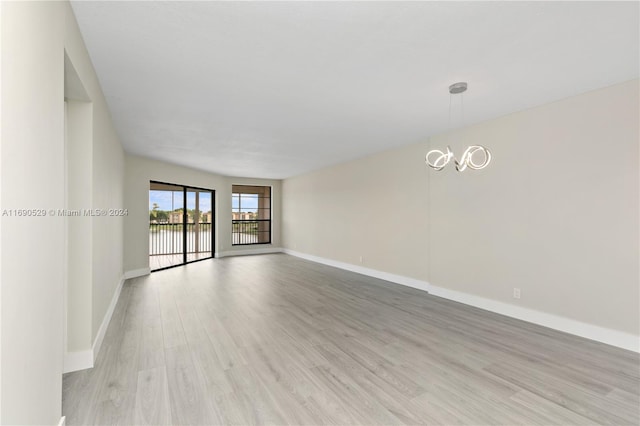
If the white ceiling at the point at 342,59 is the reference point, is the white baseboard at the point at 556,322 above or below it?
below

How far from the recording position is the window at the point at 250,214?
9.43 metres

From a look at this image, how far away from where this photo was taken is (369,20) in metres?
1.96

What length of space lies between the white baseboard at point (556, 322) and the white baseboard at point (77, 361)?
4461 millimetres

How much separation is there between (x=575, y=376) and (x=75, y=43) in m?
4.49

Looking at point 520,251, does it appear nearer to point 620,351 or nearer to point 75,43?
point 620,351

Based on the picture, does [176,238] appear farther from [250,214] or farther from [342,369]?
[342,369]

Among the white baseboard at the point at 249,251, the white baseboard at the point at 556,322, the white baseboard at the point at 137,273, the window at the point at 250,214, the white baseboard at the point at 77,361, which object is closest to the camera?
the white baseboard at the point at 77,361

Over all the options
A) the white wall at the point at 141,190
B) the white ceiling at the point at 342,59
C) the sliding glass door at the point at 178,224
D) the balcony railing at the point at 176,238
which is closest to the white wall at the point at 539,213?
the white ceiling at the point at 342,59

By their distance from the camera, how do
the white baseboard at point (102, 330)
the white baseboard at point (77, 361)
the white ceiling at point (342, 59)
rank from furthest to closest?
the white baseboard at point (102, 330) → the white baseboard at point (77, 361) → the white ceiling at point (342, 59)

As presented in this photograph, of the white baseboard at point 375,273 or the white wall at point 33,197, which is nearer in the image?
the white wall at point 33,197

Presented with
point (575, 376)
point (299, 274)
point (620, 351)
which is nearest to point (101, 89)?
point (299, 274)

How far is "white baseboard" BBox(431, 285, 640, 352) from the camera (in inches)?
113

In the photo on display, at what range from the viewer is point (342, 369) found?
244 centimetres

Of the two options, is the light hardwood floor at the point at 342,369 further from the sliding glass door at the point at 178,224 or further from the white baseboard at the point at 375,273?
the sliding glass door at the point at 178,224
